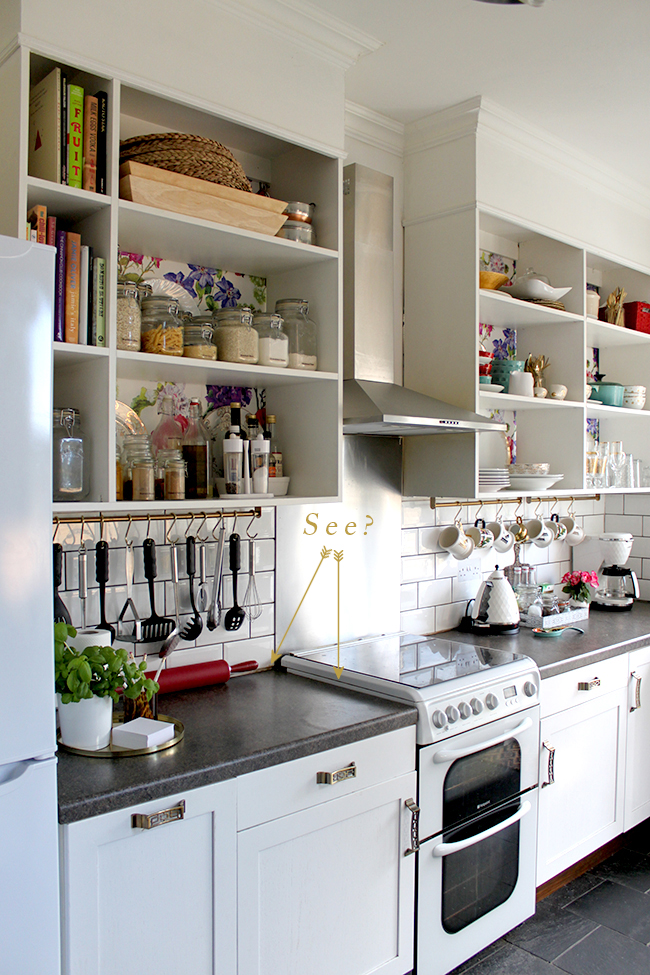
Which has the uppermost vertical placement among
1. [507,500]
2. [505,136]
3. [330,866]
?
[505,136]

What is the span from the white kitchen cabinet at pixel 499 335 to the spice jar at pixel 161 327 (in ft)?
3.77

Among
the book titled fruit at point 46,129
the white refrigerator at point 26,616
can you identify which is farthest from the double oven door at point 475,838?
the book titled fruit at point 46,129

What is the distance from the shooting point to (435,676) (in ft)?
7.75

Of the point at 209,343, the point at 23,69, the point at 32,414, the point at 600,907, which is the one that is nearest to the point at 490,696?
the point at 600,907

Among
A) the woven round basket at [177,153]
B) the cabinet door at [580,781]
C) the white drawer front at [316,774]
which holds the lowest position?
the cabinet door at [580,781]

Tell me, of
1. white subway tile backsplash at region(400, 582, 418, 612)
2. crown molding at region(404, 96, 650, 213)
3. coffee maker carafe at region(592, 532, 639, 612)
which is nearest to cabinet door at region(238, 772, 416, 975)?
white subway tile backsplash at region(400, 582, 418, 612)

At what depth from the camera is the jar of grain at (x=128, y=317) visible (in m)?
1.94

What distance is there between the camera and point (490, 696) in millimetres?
2357

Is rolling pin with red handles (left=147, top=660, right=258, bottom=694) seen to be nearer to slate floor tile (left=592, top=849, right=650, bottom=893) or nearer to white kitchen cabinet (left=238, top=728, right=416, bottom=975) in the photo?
white kitchen cabinet (left=238, top=728, right=416, bottom=975)

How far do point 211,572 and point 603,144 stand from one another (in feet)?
7.42

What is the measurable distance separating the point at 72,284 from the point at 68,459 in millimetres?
410

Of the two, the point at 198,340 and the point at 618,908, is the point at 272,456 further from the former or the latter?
the point at 618,908

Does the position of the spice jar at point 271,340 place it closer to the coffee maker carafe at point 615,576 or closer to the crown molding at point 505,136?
the crown molding at point 505,136

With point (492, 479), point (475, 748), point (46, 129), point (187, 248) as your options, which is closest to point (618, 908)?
point (475, 748)
